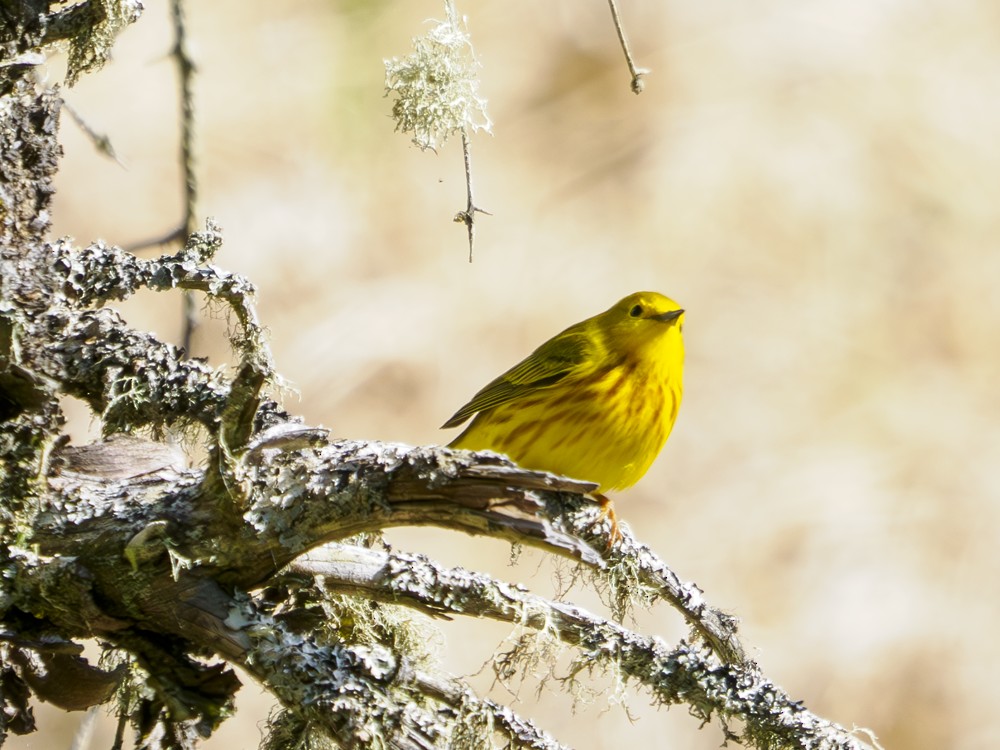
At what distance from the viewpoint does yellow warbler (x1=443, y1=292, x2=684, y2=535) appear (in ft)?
12.5

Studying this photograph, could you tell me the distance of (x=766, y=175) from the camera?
6.28m

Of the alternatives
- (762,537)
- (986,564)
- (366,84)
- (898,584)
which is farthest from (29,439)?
(986,564)

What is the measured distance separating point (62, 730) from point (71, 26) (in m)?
3.20

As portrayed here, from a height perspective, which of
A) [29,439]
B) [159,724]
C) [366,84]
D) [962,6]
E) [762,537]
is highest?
[962,6]

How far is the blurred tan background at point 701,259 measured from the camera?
5406 millimetres

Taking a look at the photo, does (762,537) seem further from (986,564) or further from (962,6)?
(962,6)

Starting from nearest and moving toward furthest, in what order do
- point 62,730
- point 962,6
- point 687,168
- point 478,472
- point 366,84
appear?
point 478,472
point 62,730
point 366,84
point 687,168
point 962,6

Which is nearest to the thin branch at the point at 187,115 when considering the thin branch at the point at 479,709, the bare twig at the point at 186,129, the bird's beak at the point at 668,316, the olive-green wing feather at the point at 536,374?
the bare twig at the point at 186,129

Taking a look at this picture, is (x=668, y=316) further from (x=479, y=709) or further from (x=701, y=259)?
(x=479, y=709)

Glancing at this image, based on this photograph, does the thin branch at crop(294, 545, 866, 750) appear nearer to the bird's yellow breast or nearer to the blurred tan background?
the bird's yellow breast

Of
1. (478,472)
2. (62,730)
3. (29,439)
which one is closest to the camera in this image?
(478,472)

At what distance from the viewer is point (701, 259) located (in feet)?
19.8

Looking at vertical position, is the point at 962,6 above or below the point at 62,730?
above

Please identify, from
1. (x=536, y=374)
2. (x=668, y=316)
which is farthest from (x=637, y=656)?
(x=668, y=316)
